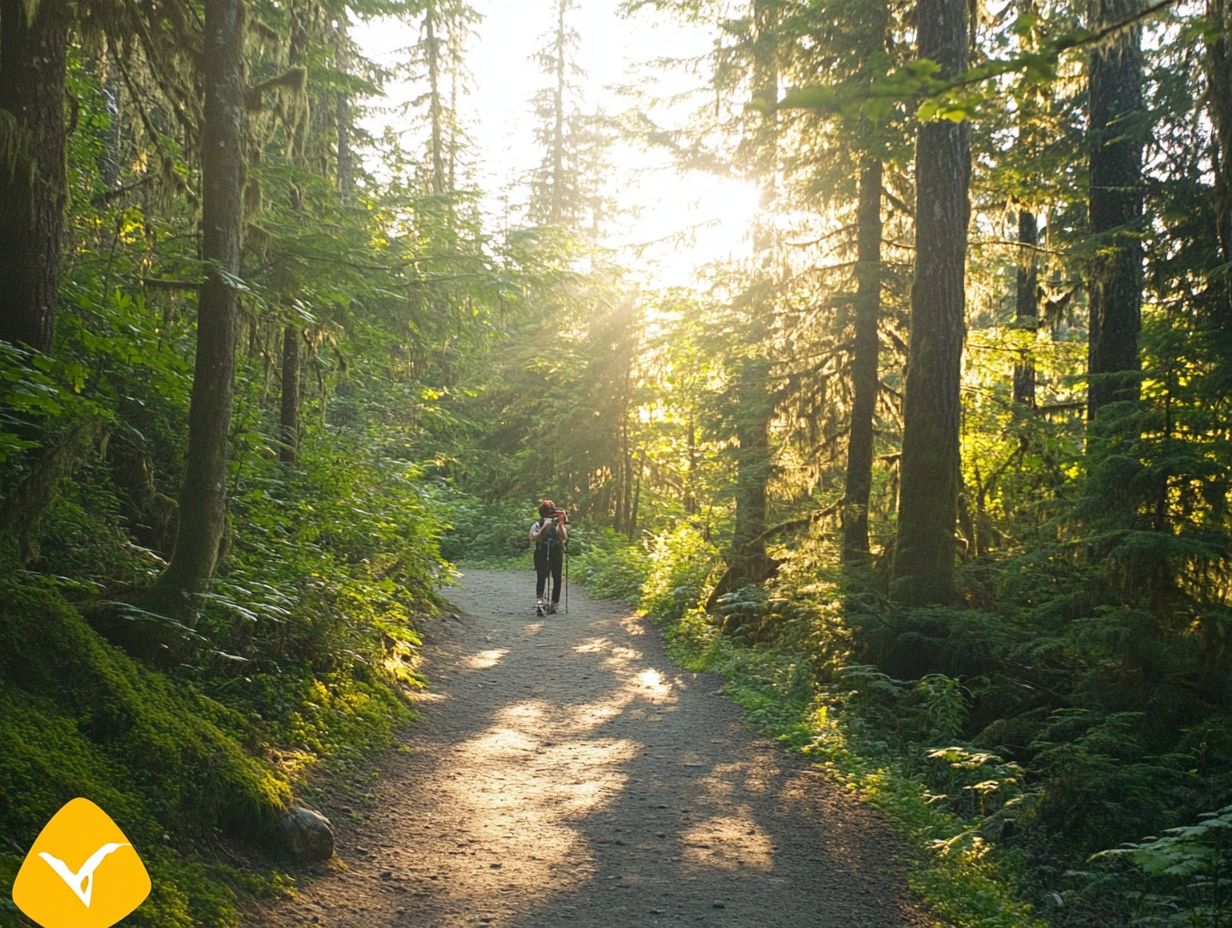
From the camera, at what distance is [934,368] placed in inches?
390

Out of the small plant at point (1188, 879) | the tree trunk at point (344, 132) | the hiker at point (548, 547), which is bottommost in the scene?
the small plant at point (1188, 879)

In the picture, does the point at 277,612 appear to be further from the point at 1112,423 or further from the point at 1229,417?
the point at 1229,417

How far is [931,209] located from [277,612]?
8.33 m

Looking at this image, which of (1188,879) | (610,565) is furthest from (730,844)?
(610,565)

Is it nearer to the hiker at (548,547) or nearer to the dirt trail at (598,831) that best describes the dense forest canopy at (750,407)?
the dirt trail at (598,831)

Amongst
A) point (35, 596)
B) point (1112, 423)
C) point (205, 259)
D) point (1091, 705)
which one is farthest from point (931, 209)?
point (35, 596)

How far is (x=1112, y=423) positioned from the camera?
7773 mm

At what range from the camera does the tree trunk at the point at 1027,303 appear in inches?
454

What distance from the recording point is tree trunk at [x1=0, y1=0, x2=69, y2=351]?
19.2 feet

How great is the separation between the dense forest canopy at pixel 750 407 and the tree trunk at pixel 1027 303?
129mm

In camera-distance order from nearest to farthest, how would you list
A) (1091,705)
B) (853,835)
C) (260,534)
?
(853,835)
(1091,705)
(260,534)

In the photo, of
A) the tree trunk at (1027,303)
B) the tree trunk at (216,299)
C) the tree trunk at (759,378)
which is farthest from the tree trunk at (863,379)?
the tree trunk at (216,299)

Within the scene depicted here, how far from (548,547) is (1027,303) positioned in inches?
412

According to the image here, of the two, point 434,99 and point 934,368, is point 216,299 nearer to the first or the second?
point 934,368
